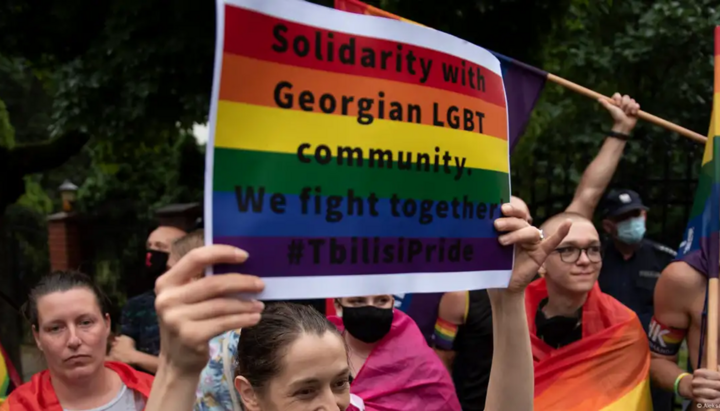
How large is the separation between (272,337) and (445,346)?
1455 mm

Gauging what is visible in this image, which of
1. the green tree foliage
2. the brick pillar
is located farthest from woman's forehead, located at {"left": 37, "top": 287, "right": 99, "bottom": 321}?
the brick pillar

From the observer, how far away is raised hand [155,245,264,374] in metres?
0.99

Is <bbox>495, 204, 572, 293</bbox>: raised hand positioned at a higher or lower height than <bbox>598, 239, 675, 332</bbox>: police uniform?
higher

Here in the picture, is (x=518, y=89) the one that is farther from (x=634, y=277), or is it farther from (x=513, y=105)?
(x=634, y=277)

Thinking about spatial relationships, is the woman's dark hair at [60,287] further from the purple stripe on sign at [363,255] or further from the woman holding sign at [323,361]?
the purple stripe on sign at [363,255]

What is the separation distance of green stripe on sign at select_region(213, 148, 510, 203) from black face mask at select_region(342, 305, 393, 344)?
1.13 m

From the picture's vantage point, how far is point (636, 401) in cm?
258

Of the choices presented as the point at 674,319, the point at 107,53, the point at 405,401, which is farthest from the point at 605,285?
the point at 107,53

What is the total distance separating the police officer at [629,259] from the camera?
374 centimetres

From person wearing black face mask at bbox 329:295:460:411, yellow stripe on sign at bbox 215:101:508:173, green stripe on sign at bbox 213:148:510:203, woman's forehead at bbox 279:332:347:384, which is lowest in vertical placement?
person wearing black face mask at bbox 329:295:460:411

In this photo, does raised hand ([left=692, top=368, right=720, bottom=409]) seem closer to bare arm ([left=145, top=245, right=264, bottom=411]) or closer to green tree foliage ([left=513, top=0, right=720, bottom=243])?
bare arm ([left=145, top=245, right=264, bottom=411])

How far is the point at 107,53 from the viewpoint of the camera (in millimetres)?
4586

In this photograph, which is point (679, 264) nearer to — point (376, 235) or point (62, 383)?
point (376, 235)

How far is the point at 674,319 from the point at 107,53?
12.7 ft
